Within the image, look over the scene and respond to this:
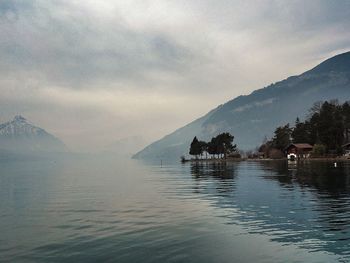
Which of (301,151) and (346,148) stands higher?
(346,148)

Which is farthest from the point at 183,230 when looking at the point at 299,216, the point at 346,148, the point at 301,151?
the point at 301,151

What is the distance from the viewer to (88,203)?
4512 cm

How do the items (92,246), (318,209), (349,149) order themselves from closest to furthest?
(92,246) → (318,209) → (349,149)

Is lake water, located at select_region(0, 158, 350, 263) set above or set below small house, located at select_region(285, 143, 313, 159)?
below

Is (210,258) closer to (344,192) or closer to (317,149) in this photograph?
(344,192)

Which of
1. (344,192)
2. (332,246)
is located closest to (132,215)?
(332,246)

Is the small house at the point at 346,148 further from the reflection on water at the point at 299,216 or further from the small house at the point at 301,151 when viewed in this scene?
the reflection on water at the point at 299,216

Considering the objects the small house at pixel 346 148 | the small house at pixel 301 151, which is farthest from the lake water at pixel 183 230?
the small house at pixel 301 151

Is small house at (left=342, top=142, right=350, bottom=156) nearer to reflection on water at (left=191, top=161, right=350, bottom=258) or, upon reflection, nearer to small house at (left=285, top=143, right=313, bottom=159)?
small house at (left=285, top=143, right=313, bottom=159)

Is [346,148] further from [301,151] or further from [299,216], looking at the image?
[299,216]

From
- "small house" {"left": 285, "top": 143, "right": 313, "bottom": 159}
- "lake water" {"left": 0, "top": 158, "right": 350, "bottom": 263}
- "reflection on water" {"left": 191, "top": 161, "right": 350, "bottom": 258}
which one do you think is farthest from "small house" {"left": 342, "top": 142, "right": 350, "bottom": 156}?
"lake water" {"left": 0, "top": 158, "right": 350, "bottom": 263}

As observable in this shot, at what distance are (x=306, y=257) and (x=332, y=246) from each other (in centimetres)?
283

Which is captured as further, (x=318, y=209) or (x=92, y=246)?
(x=318, y=209)

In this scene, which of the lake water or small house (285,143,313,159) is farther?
small house (285,143,313,159)
